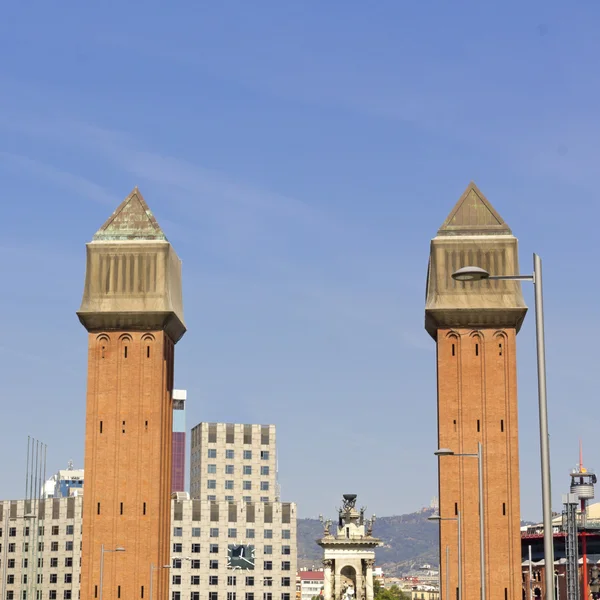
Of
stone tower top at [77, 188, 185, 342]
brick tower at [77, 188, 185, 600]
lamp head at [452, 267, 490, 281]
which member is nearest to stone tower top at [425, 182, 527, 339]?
stone tower top at [77, 188, 185, 342]

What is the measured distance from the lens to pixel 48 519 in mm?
152250

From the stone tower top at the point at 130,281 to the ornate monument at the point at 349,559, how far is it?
1404 inches

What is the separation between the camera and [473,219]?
89750 millimetres

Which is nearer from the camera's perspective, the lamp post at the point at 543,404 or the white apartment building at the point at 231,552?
the lamp post at the point at 543,404

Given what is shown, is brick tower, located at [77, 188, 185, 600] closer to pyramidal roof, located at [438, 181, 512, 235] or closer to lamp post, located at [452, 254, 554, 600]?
pyramidal roof, located at [438, 181, 512, 235]

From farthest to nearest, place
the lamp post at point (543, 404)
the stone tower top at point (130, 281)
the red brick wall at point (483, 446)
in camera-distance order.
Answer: the stone tower top at point (130, 281), the red brick wall at point (483, 446), the lamp post at point (543, 404)

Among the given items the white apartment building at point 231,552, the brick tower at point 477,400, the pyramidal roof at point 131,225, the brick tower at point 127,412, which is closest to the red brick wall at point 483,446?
the brick tower at point 477,400

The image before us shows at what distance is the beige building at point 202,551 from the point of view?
147 m

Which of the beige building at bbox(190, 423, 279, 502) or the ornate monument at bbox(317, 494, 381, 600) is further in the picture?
the beige building at bbox(190, 423, 279, 502)

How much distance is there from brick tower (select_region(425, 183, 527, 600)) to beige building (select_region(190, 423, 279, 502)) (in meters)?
85.2

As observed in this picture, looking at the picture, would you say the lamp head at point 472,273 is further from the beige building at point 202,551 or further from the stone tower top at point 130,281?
the beige building at point 202,551

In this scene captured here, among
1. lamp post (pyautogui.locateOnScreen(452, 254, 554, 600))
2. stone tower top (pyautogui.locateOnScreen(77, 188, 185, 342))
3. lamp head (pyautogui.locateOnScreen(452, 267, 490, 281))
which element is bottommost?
lamp post (pyautogui.locateOnScreen(452, 254, 554, 600))

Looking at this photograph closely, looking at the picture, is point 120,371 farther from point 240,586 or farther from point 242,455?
point 242,455

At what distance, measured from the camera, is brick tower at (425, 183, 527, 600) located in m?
83.7
